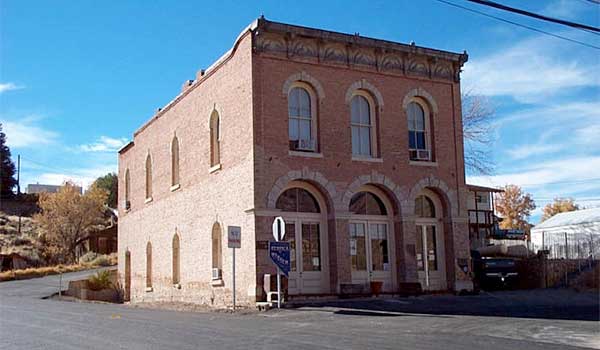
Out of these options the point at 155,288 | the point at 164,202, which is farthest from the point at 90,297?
the point at 164,202

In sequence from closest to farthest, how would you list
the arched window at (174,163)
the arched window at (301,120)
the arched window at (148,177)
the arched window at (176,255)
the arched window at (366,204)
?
the arched window at (301,120) < the arched window at (366,204) < the arched window at (176,255) < the arched window at (174,163) < the arched window at (148,177)

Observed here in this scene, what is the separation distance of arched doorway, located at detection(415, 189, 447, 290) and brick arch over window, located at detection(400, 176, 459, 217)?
0.31 metres

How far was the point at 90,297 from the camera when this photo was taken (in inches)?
1460

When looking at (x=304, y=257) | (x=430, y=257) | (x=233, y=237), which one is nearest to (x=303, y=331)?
(x=233, y=237)

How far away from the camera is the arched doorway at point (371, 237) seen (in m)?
24.6

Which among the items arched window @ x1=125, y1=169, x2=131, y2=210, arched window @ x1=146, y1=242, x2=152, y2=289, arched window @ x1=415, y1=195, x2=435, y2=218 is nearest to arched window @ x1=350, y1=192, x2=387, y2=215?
arched window @ x1=415, y1=195, x2=435, y2=218

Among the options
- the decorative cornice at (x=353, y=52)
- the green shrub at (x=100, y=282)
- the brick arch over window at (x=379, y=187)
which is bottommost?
the green shrub at (x=100, y=282)

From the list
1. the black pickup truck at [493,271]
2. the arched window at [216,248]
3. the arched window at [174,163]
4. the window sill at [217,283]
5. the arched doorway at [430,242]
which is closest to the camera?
the window sill at [217,283]

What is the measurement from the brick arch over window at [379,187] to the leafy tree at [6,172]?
67.2 meters

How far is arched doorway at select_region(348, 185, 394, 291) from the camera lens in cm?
2459

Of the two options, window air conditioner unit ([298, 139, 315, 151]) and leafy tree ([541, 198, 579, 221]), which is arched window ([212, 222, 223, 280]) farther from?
leafy tree ([541, 198, 579, 221])

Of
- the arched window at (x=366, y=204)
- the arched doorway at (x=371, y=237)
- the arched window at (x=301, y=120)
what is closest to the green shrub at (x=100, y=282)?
the arched doorway at (x=371, y=237)

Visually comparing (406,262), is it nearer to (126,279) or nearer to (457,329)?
(457,329)

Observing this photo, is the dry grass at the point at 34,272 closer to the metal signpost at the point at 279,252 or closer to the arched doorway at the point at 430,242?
the arched doorway at the point at 430,242
